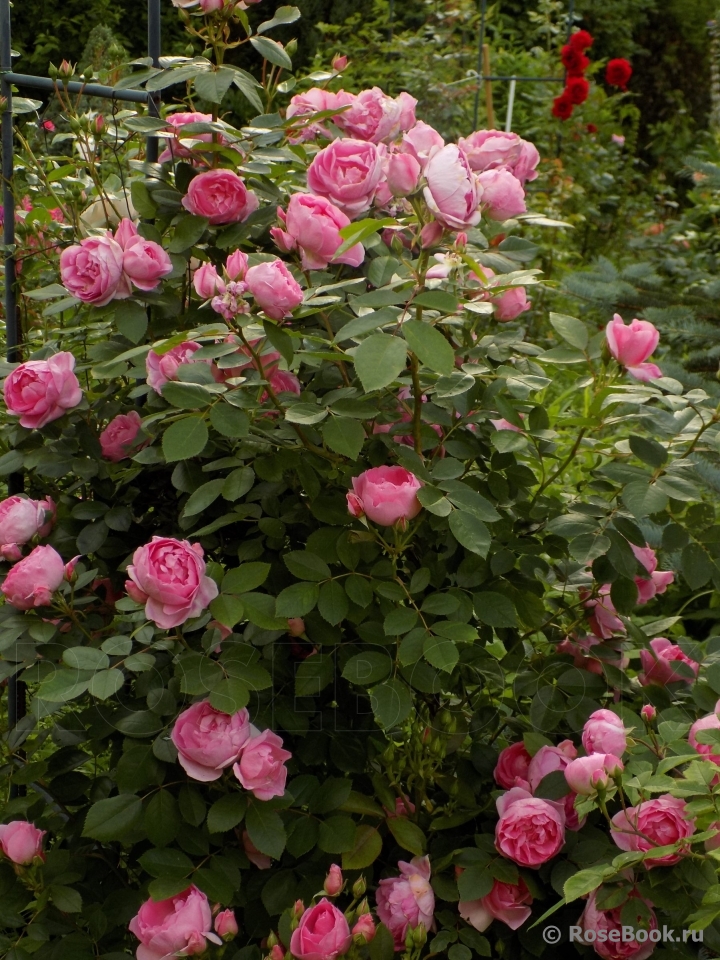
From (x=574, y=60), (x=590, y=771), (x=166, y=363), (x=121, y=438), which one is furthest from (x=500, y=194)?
(x=574, y=60)

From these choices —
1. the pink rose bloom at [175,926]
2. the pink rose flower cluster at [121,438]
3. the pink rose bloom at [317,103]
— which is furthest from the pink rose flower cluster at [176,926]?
the pink rose bloom at [317,103]

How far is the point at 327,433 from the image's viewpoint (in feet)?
3.56

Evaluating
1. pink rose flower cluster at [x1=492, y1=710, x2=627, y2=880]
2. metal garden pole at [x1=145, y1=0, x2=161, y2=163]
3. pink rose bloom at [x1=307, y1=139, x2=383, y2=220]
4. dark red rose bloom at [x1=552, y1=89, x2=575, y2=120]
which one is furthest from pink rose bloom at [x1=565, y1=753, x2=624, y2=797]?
dark red rose bloom at [x1=552, y1=89, x2=575, y2=120]

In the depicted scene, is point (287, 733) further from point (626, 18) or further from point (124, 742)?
point (626, 18)

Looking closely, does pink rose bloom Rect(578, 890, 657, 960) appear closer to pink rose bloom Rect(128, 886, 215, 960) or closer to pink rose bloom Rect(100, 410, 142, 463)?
pink rose bloom Rect(128, 886, 215, 960)

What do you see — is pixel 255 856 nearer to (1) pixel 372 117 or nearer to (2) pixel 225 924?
(2) pixel 225 924

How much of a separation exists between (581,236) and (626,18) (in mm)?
5091

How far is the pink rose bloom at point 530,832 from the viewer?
1.13 m

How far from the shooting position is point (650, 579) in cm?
136

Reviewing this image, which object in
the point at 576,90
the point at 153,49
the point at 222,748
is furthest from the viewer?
the point at 576,90

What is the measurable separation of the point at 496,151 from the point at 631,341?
0.34 metres

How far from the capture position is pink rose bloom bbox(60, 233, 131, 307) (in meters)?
1.18

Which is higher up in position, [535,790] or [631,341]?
[631,341]

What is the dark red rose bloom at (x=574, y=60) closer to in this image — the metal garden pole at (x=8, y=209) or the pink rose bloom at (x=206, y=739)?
the metal garden pole at (x=8, y=209)
